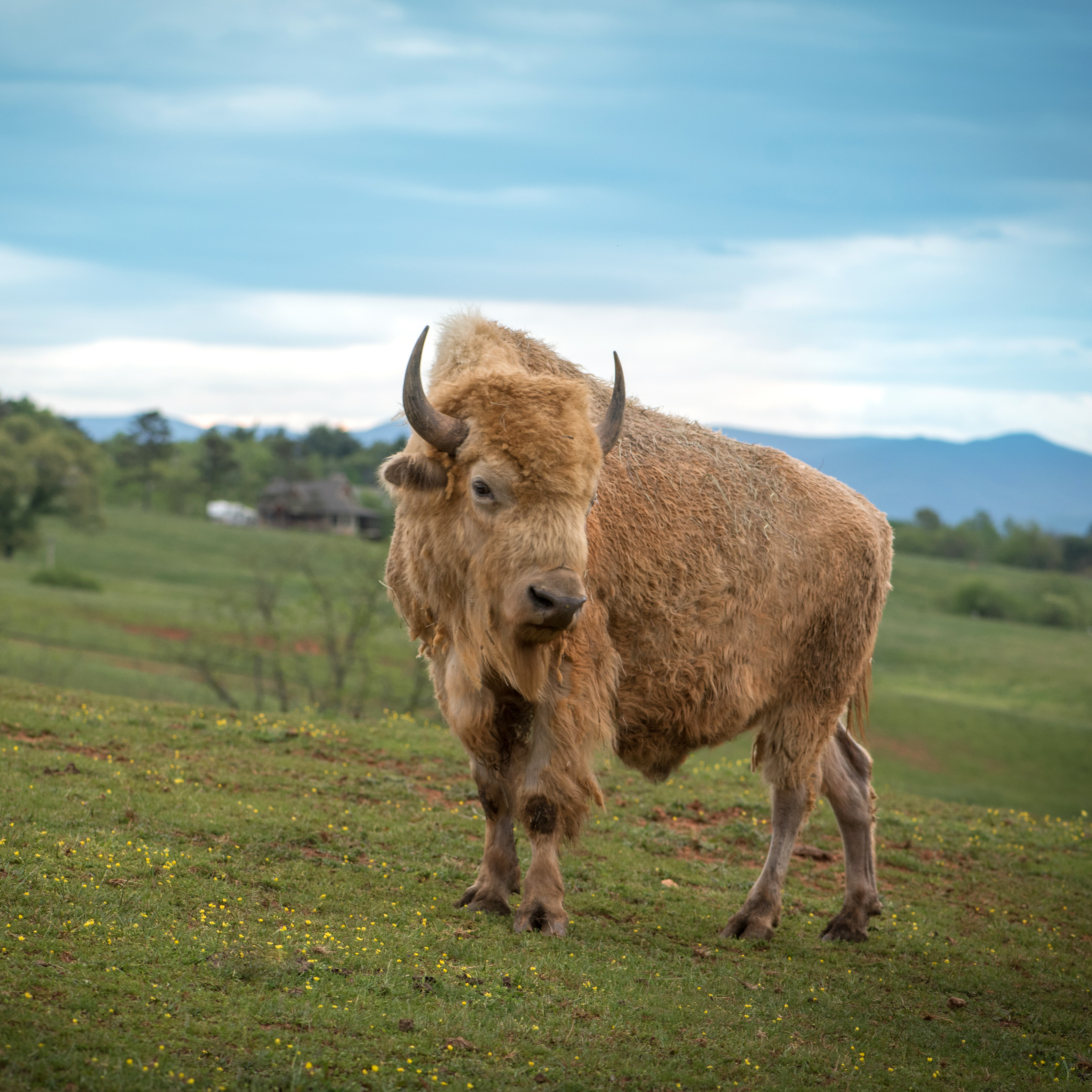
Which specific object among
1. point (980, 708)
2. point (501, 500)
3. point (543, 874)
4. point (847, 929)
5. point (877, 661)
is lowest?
point (980, 708)

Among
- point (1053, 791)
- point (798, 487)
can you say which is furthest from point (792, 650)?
point (1053, 791)

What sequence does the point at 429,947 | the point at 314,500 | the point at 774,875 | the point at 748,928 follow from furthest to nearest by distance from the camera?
1. the point at 314,500
2. the point at 774,875
3. the point at 748,928
4. the point at 429,947

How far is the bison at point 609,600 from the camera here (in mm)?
6449

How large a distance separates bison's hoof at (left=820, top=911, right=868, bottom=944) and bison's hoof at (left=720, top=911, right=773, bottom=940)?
64 cm

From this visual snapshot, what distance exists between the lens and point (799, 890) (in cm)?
962

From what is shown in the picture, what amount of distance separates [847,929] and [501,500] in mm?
4810

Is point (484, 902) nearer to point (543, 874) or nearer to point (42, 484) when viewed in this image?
point (543, 874)

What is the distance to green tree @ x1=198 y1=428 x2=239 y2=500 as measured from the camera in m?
130

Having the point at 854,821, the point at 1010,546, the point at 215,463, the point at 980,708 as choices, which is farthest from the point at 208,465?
the point at 854,821

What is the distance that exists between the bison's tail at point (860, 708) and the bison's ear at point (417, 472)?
4512 millimetres

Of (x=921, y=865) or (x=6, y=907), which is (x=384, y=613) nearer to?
(x=921, y=865)

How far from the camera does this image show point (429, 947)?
6324 millimetres

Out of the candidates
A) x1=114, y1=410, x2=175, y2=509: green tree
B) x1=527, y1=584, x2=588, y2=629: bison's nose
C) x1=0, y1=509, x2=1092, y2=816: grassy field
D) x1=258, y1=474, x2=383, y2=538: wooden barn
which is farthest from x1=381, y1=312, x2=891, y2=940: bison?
x1=114, y1=410, x2=175, y2=509: green tree

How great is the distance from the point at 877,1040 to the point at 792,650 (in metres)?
3.11
